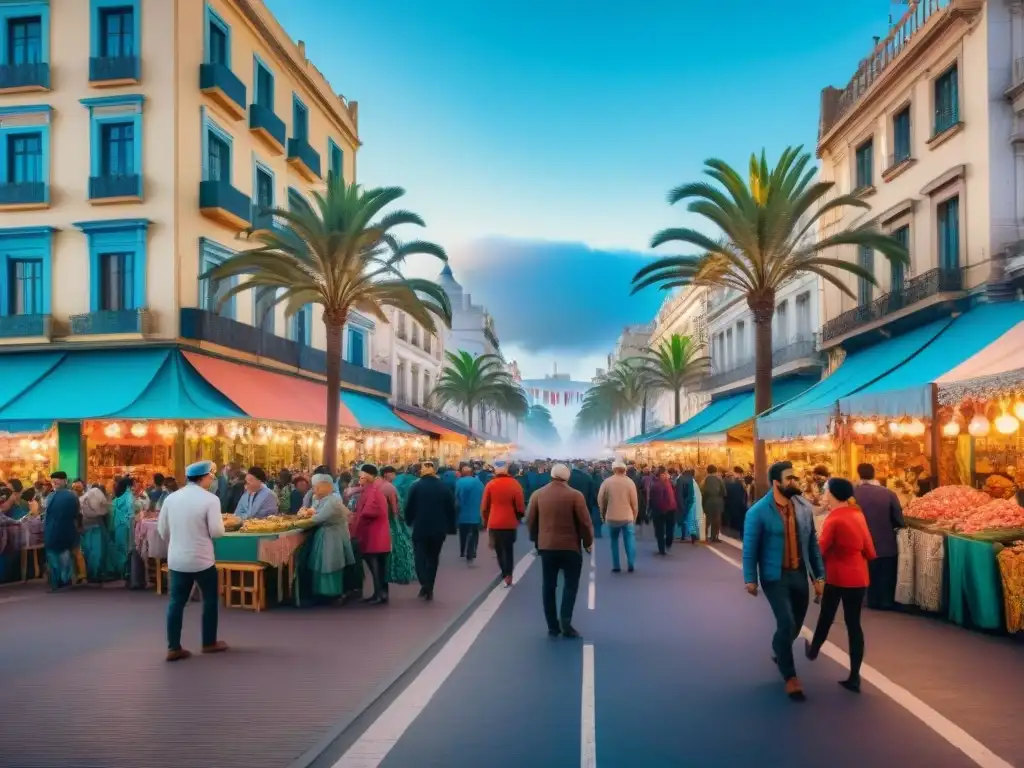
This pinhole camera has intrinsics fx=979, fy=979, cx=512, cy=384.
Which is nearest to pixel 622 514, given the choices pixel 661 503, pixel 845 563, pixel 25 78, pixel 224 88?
pixel 661 503

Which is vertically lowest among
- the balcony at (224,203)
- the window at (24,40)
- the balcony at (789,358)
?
the balcony at (789,358)

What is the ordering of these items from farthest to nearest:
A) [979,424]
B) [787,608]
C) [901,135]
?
[901,135] → [979,424] → [787,608]

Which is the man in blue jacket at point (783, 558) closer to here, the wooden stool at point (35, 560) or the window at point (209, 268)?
the wooden stool at point (35, 560)

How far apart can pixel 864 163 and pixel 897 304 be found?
21.1 ft

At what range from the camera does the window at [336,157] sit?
3875 centimetres

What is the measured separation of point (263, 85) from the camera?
31.5 metres

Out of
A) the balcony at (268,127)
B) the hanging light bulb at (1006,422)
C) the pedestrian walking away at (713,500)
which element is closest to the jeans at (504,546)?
the hanging light bulb at (1006,422)

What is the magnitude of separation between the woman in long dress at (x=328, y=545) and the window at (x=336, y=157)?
27081 mm

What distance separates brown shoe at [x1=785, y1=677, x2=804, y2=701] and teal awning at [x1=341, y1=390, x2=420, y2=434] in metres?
23.8

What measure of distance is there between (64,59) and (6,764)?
78.8ft

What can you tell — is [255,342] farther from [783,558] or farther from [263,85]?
[783,558]

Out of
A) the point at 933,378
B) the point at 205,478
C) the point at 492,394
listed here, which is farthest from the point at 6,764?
the point at 492,394

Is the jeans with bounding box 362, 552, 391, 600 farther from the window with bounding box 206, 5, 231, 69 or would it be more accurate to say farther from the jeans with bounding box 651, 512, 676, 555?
the window with bounding box 206, 5, 231, 69

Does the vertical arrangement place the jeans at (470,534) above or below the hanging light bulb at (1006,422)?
below
